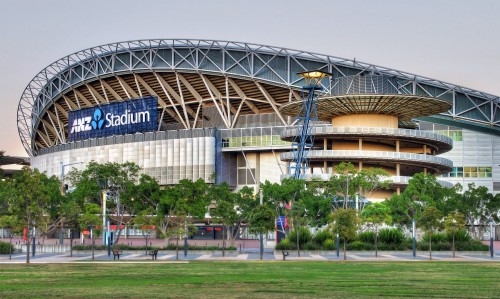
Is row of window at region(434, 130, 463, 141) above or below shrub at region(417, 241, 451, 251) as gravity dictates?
above

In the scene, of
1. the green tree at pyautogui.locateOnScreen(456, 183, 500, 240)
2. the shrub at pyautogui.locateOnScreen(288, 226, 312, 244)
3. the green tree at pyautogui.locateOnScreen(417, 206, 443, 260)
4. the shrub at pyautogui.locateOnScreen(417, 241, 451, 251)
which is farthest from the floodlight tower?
the green tree at pyautogui.locateOnScreen(417, 206, 443, 260)

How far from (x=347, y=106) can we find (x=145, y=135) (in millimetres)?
55464

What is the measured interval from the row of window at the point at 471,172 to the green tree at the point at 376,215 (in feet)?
163

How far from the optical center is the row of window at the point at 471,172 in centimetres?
13199

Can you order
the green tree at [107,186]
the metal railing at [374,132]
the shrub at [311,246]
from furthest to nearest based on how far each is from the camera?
the metal railing at [374,132] → the green tree at [107,186] → the shrub at [311,246]

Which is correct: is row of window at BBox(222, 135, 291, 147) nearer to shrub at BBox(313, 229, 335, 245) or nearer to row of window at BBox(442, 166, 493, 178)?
row of window at BBox(442, 166, 493, 178)

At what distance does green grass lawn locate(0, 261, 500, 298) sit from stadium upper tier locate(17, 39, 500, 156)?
75558 millimetres

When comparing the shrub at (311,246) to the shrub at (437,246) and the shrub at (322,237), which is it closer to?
the shrub at (322,237)

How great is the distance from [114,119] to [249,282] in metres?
121

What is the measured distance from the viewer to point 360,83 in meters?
108

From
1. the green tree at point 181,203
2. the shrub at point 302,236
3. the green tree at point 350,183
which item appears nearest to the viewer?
the shrub at point 302,236

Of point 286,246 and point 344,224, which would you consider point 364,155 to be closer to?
point 286,246

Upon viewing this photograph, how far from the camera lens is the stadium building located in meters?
109

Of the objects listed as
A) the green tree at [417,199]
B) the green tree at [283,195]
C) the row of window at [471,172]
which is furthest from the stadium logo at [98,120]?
the green tree at [417,199]
